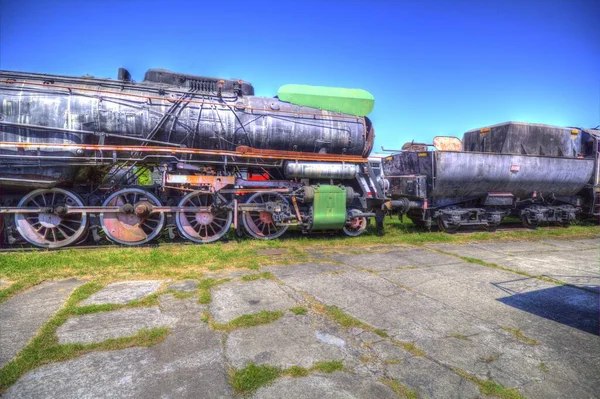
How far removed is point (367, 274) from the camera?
16.9 ft

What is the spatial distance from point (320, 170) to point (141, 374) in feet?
20.4

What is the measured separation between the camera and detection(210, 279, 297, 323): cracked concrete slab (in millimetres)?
3607

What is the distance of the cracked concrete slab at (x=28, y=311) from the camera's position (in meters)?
2.85

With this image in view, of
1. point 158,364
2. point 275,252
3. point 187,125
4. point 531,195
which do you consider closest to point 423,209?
point 531,195

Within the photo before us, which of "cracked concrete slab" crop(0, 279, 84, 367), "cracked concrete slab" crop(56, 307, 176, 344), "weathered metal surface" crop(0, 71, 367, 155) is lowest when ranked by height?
"cracked concrete slab" crop(0, 279, 84, 367)

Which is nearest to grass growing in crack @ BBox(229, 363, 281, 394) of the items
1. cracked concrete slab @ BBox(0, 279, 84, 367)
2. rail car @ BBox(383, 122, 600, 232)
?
cracked concrete slab @ BBox(0, 279, 84, 367)

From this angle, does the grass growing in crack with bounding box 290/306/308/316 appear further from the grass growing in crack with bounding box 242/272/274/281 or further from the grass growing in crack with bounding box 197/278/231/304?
the grass growing in crack with bounding box 242/272/274/281

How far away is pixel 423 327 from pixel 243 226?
548 cm

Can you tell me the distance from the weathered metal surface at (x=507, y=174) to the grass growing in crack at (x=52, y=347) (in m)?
8.26

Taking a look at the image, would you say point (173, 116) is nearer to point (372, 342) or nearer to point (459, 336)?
point (372, 342)

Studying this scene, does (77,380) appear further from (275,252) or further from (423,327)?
(275,252)

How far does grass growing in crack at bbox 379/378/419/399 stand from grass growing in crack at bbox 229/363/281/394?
0.78 m

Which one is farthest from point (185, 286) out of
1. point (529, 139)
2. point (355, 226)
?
point (529, 139)

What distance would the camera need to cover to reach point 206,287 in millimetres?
4383
